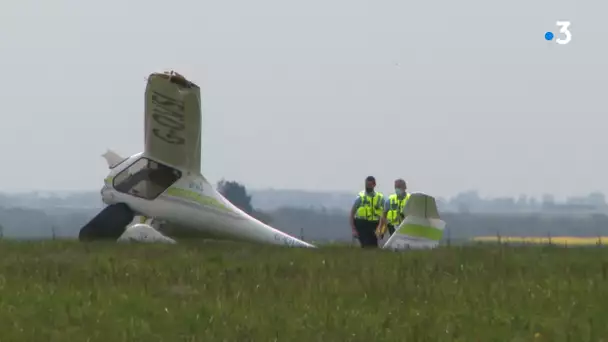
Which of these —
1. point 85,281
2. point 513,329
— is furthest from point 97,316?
point 513,329

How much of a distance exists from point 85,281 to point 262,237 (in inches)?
363

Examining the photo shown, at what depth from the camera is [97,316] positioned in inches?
400

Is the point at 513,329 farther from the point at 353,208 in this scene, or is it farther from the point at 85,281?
the point at 353,208

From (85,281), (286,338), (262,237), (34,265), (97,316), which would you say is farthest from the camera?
(262,237)

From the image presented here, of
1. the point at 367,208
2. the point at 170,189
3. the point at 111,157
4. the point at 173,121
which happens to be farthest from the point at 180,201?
the point at 367,208

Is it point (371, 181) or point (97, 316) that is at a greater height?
point (371, 181)

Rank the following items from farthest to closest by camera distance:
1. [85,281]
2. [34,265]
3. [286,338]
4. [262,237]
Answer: [262,237], [34,265], [85,281], [286,338]

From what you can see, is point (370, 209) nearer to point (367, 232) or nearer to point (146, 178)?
point (367, 232)

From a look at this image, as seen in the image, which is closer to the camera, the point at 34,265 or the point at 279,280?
the point at 279,280

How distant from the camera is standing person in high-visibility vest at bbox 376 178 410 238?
22625 millimetres

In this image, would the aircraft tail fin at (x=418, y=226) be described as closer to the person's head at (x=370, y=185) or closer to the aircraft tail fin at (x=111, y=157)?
the person's head at (x=370, y=185)

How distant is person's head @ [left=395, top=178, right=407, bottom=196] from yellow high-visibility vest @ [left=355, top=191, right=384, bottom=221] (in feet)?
1.38

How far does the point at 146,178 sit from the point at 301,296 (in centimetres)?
1192

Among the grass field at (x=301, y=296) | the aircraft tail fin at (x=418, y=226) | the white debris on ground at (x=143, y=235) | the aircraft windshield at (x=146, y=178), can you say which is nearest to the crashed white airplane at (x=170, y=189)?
the aircraft windshield at (x=146, y=178)
